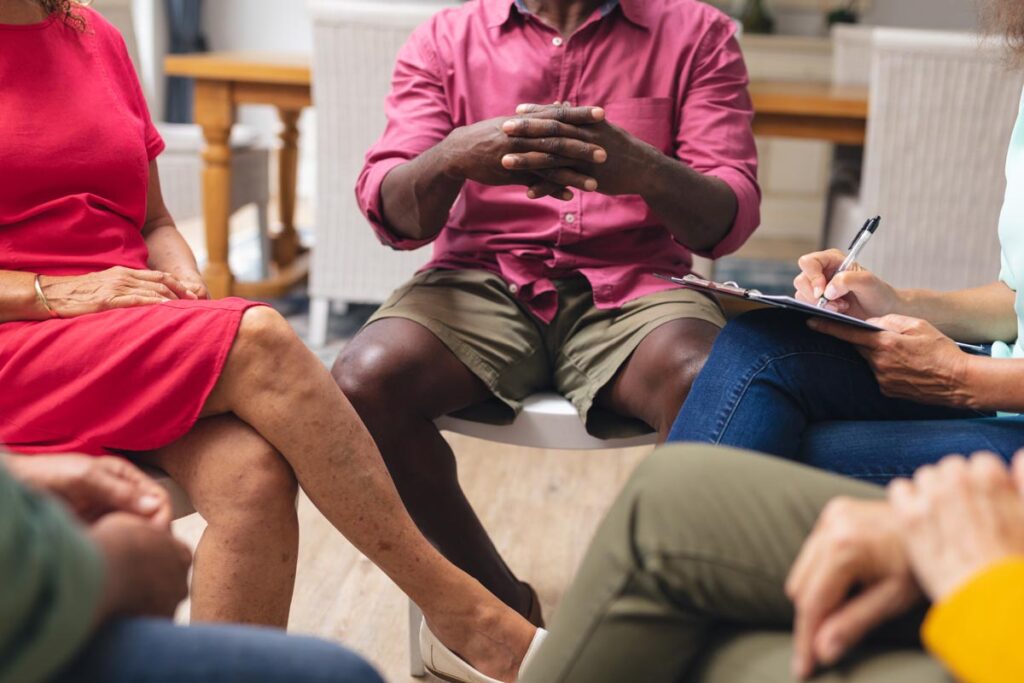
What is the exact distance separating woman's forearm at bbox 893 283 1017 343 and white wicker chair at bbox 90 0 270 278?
2294 mm

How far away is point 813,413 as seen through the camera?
125 centimetres

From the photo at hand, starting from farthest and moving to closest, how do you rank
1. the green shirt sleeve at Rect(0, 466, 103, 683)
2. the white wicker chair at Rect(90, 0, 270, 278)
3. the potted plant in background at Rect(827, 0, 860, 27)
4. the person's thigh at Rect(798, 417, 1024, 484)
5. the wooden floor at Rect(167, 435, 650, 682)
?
the potted plant in background at Rect(827, 0, 860, 27) → the white wicker chair at Rect(90, 0, 270, 278) → the wooden floor at Rect(167, 435, 650, 682) → the person's thigh at Rect(798, 417, 1024, 484) → the green shirt sleeve at Rect(0, 466, 103, 683)

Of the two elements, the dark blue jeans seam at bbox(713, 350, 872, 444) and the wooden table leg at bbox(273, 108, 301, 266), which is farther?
the wooden table leg at bbox(273, 108, 301, 266)

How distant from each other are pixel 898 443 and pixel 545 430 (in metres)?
0.46

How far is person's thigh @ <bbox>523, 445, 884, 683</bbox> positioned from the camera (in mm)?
799

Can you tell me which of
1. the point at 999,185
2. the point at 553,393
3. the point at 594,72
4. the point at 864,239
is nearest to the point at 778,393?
the point at 864,239

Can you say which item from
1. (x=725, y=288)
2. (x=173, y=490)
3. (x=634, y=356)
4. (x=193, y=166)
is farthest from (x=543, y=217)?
(x=193, y=166)

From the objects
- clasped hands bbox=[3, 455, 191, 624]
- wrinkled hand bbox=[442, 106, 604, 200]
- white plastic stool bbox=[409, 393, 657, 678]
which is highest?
wrinkled hand bbox=[442, 106, 604, 200]

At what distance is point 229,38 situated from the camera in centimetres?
550

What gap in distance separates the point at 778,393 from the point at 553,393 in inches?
15.9

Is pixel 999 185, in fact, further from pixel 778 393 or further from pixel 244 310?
pixel 244 310

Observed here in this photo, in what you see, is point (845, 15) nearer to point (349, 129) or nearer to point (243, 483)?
point (349, 129)

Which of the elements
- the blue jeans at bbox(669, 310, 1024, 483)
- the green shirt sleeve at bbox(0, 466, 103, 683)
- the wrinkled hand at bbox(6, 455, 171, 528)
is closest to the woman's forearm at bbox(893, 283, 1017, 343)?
the blue jeans at bbox(669, 310, 1024, 483)

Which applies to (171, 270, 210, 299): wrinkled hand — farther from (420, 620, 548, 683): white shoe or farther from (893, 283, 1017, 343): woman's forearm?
(893, 283, 1017, 343): woman's forearm
